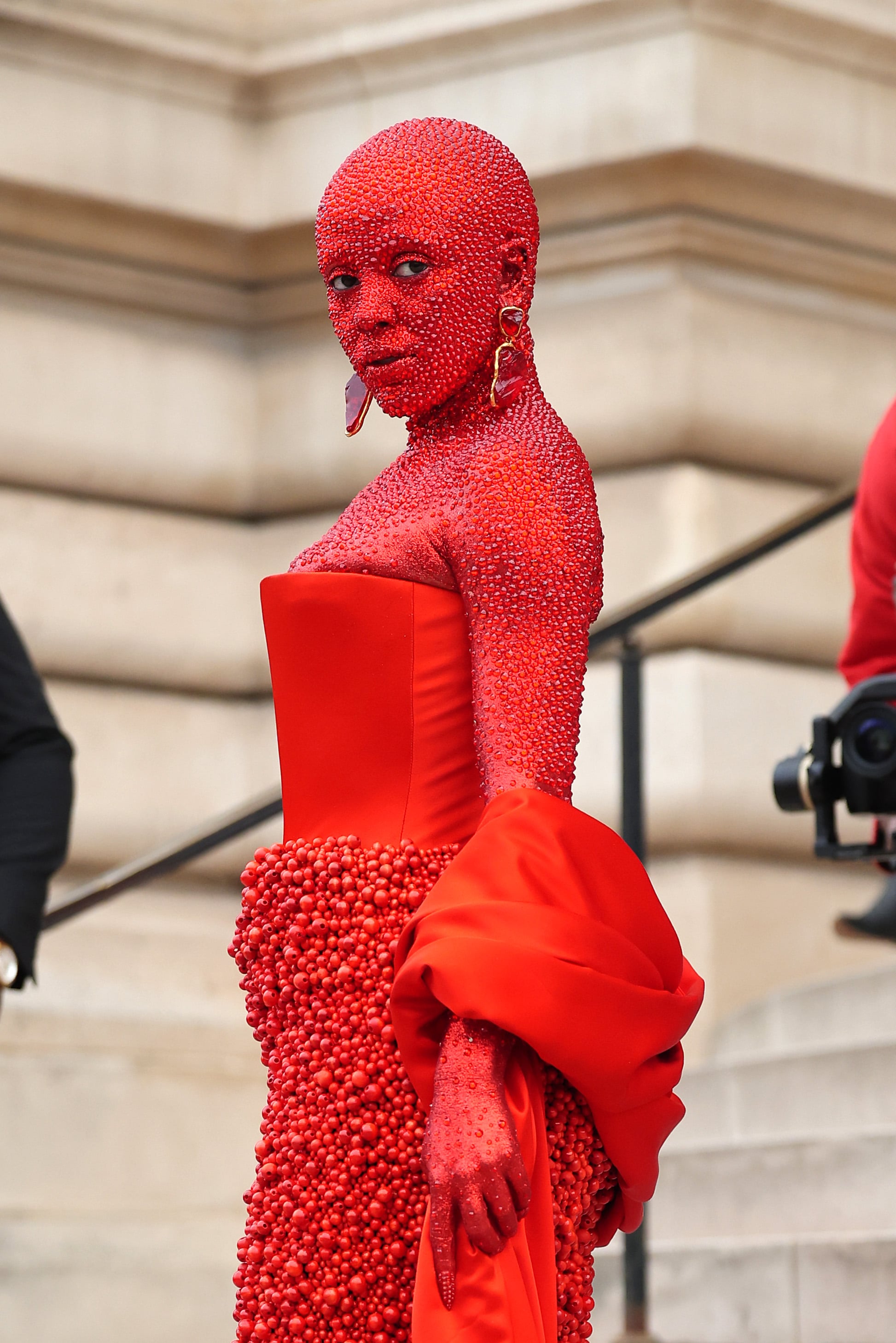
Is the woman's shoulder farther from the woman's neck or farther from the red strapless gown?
the red strapless gown

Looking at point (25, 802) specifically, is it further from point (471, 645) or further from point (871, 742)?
point (471, 645)

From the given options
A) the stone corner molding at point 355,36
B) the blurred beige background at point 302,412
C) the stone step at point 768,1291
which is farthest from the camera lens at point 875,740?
the stone corner molding at point 355,36

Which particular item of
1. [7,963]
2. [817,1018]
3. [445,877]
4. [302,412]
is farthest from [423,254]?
[302,412]

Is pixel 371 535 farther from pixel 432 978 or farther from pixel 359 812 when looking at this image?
pixel 432 978

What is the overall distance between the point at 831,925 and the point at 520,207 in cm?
380

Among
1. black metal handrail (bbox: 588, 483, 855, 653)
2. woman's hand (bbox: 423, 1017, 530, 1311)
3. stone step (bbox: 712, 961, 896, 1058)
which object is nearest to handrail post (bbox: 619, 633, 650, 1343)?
black metal handrail (bbox: 588, 483, 855, 653)

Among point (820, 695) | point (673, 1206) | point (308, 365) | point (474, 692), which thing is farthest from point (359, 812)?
point (308, 365)

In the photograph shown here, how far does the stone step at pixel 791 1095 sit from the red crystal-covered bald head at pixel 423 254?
2.44 meters

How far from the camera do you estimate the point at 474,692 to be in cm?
211

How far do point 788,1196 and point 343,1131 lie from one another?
2393 mm

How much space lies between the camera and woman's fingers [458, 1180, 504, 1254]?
1908mm

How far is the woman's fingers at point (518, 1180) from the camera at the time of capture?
75.6 inches

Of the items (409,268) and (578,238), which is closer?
(409,268)

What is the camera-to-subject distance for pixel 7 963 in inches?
135
